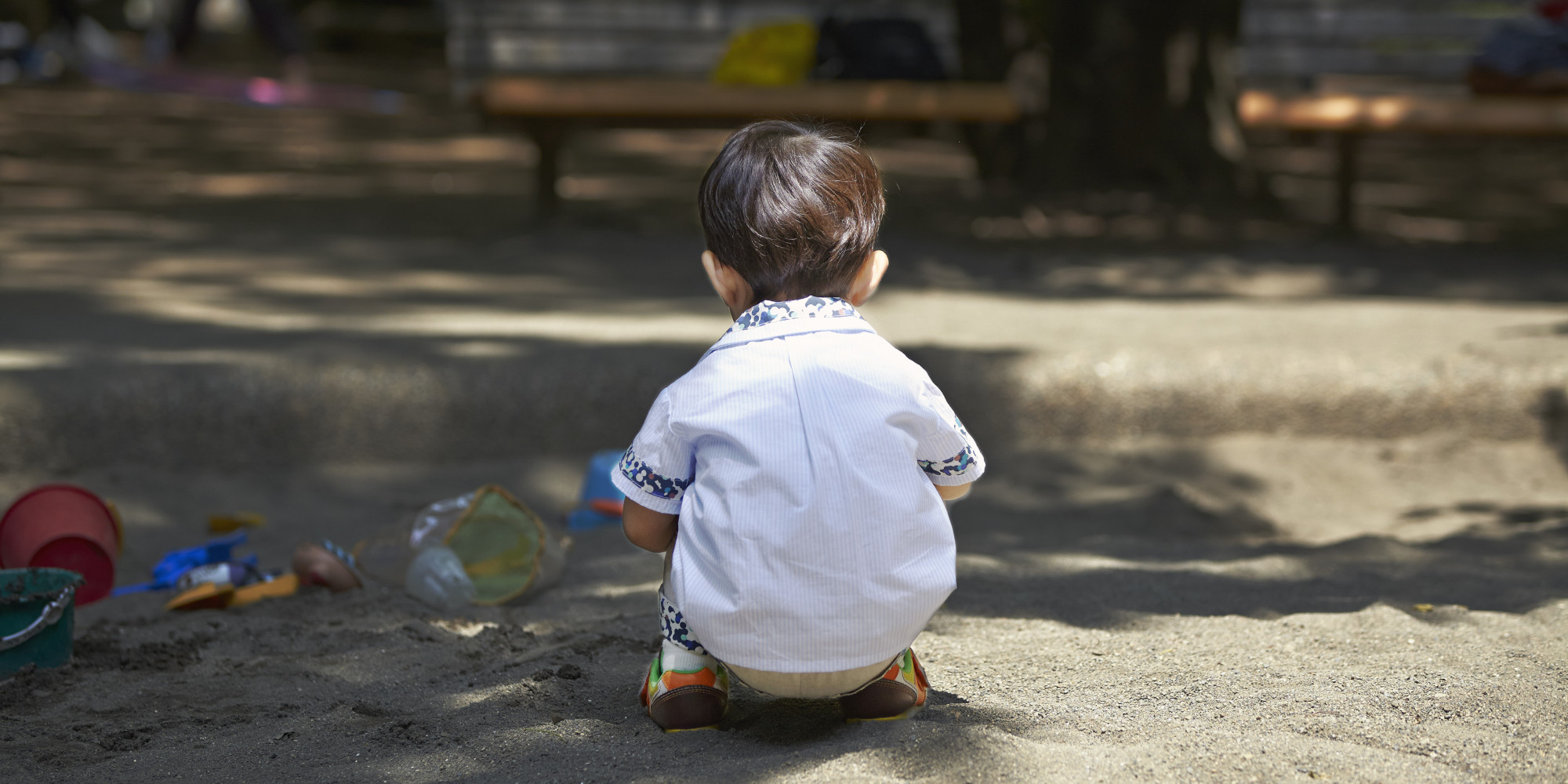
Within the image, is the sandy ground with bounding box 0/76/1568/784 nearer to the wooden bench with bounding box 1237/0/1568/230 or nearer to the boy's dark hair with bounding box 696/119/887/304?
the boy's dark hair with bounding box 696/119/887/304

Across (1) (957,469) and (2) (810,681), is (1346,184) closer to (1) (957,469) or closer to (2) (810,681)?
(1) (957,469)

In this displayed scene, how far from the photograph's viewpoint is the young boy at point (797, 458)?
1806 millimetres

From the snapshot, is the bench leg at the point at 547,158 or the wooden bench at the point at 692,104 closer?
the wooden bench at the point at 692,104

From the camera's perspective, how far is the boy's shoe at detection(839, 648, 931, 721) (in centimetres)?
199

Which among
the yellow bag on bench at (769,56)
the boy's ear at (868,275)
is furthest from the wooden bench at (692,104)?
the boy's ear at (868,275)

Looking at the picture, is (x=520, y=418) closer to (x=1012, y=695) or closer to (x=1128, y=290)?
(x=1012, y=695)

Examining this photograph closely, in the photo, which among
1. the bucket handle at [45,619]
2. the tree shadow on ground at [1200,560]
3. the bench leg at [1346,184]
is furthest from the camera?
the bench leg at [1346,184]

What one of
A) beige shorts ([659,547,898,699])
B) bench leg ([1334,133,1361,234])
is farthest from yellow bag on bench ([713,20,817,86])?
beige shorts ([659,547,898,699])

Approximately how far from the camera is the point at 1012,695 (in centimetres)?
217

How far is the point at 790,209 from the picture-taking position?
1878 mm

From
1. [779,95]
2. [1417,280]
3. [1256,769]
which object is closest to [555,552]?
[1256,769]

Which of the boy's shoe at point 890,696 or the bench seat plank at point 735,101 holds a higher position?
the bench seat plank at point 735,101

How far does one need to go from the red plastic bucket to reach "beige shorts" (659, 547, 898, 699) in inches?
65.7

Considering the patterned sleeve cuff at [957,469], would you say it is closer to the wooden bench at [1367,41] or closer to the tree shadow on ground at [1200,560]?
A: the tree shadow on ground at [1200,560]
